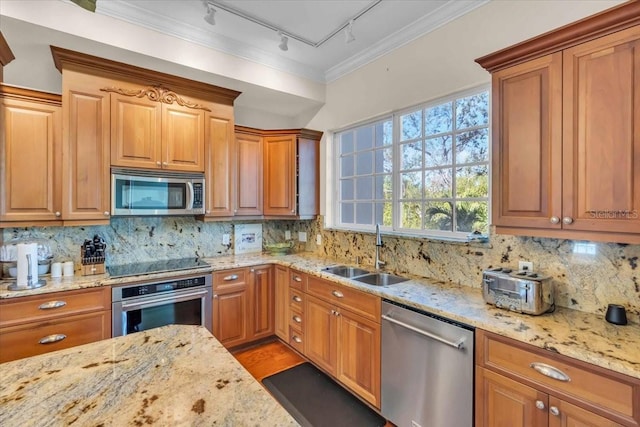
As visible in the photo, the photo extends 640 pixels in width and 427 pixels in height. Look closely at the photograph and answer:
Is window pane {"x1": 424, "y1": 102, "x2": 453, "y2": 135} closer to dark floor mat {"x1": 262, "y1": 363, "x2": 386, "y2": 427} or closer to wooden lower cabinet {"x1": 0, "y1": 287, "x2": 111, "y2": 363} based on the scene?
dark floor mat {"x1": 262, "y1": 363, "x2": 386, "y2": 427}

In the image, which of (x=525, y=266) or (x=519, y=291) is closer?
(x=519, y=291)

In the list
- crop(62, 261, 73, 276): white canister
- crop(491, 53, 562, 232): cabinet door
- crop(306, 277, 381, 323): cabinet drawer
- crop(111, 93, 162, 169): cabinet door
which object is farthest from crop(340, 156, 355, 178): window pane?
crop(62, 261, 73, 276): white canister

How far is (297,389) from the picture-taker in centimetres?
246

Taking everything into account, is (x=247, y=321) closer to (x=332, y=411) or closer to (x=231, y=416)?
(x=332, y=411)

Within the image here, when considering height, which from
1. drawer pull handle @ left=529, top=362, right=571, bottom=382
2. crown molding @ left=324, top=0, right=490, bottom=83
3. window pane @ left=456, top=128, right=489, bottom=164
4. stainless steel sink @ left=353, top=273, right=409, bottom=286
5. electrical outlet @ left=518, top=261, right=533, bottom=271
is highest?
crown molding @ left=324, top=0, right=490, bottom=83

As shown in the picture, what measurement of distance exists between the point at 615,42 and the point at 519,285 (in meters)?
1.20

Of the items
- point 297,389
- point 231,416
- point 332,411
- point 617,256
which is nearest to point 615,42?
point 617,256

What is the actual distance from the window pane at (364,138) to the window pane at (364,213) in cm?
61

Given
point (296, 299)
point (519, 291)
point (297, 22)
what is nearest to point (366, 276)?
point (296, 299)

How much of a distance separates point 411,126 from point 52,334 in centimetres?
322

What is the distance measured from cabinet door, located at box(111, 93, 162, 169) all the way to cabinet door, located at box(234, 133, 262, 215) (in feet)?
2.76

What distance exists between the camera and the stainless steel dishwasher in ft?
5.18

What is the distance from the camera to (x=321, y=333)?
2.60 m

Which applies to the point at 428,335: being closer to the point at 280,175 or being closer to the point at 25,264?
the point at 280,175
